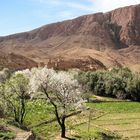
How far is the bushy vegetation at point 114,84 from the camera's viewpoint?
305ft

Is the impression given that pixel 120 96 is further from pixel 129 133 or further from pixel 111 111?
pixel 129 133

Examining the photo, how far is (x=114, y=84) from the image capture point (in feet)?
311

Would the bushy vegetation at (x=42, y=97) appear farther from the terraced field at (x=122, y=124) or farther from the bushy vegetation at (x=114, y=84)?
the bushy vegetation at (x=114, y=84)

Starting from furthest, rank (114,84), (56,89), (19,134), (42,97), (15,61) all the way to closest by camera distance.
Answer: (15,61), (114,84), (42,97), (56,89), (19,134)

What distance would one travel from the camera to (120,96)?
9369 centimetres

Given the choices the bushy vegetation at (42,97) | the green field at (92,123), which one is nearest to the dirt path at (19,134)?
the bushy vegetation at (42,97)

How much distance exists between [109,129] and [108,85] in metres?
45.6

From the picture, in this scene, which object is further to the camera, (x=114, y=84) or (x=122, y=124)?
(x=114, y=84)

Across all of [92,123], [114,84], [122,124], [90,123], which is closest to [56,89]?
[90,123]

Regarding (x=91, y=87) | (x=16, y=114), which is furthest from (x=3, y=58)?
(x=16, y=114)

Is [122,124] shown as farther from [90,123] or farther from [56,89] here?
[56,89]

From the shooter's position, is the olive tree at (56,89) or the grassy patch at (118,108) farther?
the grassy patch at (118,108)

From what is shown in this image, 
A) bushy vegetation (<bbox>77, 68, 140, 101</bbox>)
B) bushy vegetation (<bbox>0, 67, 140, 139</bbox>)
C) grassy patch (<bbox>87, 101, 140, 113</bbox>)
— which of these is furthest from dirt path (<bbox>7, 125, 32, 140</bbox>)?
bushy vegetation (<bbox>77, 68, 140, 101</bbox>)

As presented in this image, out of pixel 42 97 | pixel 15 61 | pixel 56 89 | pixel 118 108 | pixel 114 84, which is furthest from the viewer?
pixel 15 61
